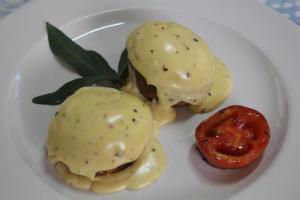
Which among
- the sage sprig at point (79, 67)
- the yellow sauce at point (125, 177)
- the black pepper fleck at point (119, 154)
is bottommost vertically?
the yellow sauce at point (125, 177)

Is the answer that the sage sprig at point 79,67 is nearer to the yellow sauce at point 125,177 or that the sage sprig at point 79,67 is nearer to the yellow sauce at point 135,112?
the yellow sauce at point 135,112

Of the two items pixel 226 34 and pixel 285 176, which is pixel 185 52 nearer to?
pixel 226 34

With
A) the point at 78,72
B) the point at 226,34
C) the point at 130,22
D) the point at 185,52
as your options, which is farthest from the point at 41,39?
the point at 226,34

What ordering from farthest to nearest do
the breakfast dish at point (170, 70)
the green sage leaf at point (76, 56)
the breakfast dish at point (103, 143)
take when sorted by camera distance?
the green sage leaf at point (76, 56) → the breakfast dish at point (170, 70) → the breakfast dish at point (103, 143)

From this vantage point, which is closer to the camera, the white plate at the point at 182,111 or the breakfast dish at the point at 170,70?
the white plate at the point at 182,111

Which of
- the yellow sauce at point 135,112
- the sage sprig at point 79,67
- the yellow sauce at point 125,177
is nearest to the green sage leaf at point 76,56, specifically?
the sage sprig at point 79,67

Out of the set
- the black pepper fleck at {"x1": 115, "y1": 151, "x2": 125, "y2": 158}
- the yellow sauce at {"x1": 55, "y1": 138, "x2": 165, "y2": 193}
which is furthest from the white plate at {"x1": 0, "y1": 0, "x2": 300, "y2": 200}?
the black pepper fleck at {"x1": 115, "y1": 151, "x2": 125, "y2": 158}
